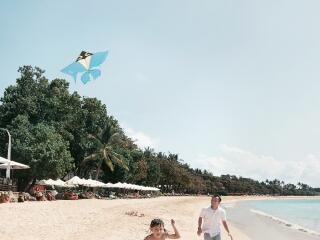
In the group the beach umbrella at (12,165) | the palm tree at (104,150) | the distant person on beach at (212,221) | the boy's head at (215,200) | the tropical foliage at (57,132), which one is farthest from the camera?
the palm tree at (104,150)

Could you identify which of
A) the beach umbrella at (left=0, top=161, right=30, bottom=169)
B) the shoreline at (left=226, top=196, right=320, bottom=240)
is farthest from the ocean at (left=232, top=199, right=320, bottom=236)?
the beach umbrella at (left=0, top=161, right=30, bottom=169)

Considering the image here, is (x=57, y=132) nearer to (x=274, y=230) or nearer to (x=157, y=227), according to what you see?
(x=274, y=230)

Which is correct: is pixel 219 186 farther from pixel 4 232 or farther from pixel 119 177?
pixel 4 232

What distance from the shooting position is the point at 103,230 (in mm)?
17219

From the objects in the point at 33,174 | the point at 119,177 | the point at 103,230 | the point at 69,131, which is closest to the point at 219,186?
the point at 119,177

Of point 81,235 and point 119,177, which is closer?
point 81,235

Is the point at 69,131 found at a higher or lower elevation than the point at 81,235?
higher

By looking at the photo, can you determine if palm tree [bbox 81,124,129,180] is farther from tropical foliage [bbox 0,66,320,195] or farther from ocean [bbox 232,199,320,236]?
ocean [bbox 232,199,320,236]

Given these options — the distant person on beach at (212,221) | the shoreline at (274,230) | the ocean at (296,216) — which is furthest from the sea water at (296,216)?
the distant person on beach at (212,221)

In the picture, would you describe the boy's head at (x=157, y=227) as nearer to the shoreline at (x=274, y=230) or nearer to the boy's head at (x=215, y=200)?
the boy's head at (x=215, y=200)

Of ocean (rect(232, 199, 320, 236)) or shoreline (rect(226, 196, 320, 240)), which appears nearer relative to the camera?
shoreline (rect(226, 196, 320, 240))

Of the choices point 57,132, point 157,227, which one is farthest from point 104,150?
point 157,227

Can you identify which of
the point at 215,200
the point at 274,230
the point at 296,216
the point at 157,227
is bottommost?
the point at 157,227

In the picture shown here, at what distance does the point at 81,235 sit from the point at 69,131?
140 ft
